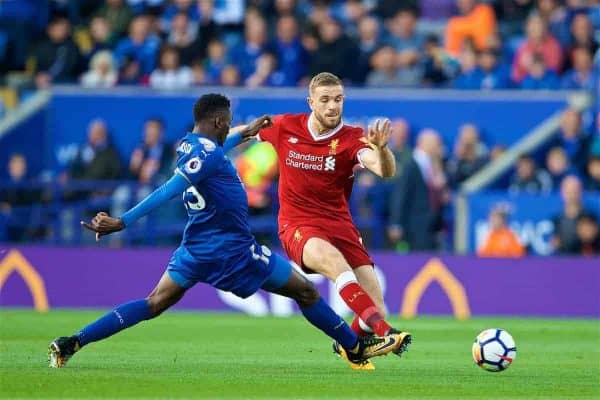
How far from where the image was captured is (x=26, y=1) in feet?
80.7

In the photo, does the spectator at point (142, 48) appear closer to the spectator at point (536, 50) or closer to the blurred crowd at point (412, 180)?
the blurred crowd at point (412, 180)

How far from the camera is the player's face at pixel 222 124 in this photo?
33.9 feet

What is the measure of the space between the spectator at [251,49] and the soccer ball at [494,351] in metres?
12.6

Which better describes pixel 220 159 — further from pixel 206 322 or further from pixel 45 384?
pixel 206 322

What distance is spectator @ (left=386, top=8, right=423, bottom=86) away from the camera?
22125 mm

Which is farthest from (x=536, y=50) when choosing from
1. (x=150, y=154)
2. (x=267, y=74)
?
(x=150, y=154)

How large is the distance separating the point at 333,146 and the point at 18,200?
1092cm

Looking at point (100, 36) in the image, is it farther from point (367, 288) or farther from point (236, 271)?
point (236, 271)

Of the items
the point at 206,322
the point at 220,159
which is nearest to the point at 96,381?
the point at 220,159

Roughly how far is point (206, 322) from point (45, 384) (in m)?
7.84

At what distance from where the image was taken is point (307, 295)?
10.5 meters

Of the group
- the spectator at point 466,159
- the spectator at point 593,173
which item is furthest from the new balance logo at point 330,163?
the spectator at point 466,159

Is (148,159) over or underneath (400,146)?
underneath

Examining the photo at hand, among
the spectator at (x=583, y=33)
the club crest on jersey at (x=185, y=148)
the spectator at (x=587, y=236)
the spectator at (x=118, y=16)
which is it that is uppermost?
the spectator at (x=118, y=16)
